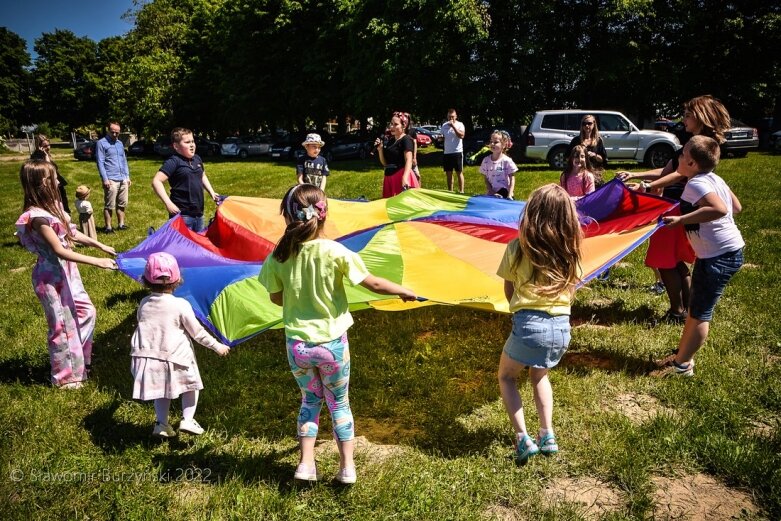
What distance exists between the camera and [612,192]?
5207mm

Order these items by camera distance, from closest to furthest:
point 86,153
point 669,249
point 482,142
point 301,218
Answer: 1. point 301,218
2. point 669,249
3. point 482,142
4. point 86,153

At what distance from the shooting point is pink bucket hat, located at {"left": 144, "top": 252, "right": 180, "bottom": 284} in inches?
133

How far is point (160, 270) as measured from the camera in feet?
11.1

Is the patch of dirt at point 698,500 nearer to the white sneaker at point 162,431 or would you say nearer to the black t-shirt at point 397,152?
the white sneaker at point 162,431

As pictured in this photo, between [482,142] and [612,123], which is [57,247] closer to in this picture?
[612,123]

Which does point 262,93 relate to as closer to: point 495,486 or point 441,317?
point 441,317

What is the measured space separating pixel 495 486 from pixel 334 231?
11.1 feet

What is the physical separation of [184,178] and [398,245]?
2.55 meters

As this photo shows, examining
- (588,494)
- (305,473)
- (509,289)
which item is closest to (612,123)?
(509,289)

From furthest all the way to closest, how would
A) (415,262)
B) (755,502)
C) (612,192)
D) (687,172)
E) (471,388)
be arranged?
1. (612,192)
2. (415,262)
3. (471,388)
4. (687,172)
5. (755,502)

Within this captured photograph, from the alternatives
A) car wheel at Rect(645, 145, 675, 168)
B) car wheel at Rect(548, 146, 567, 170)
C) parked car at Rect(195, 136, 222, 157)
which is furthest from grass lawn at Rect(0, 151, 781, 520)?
parked car at Rect(195, 136, 222, 157)

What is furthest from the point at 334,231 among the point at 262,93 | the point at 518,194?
the point at 262,93

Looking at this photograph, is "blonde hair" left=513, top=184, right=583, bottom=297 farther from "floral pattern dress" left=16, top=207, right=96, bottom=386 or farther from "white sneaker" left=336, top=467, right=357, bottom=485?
"floral pattern dress" left=16, top=207, right=96, bottom=386

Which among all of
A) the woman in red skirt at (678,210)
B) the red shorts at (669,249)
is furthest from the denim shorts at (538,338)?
the red shorts at (669,249)
